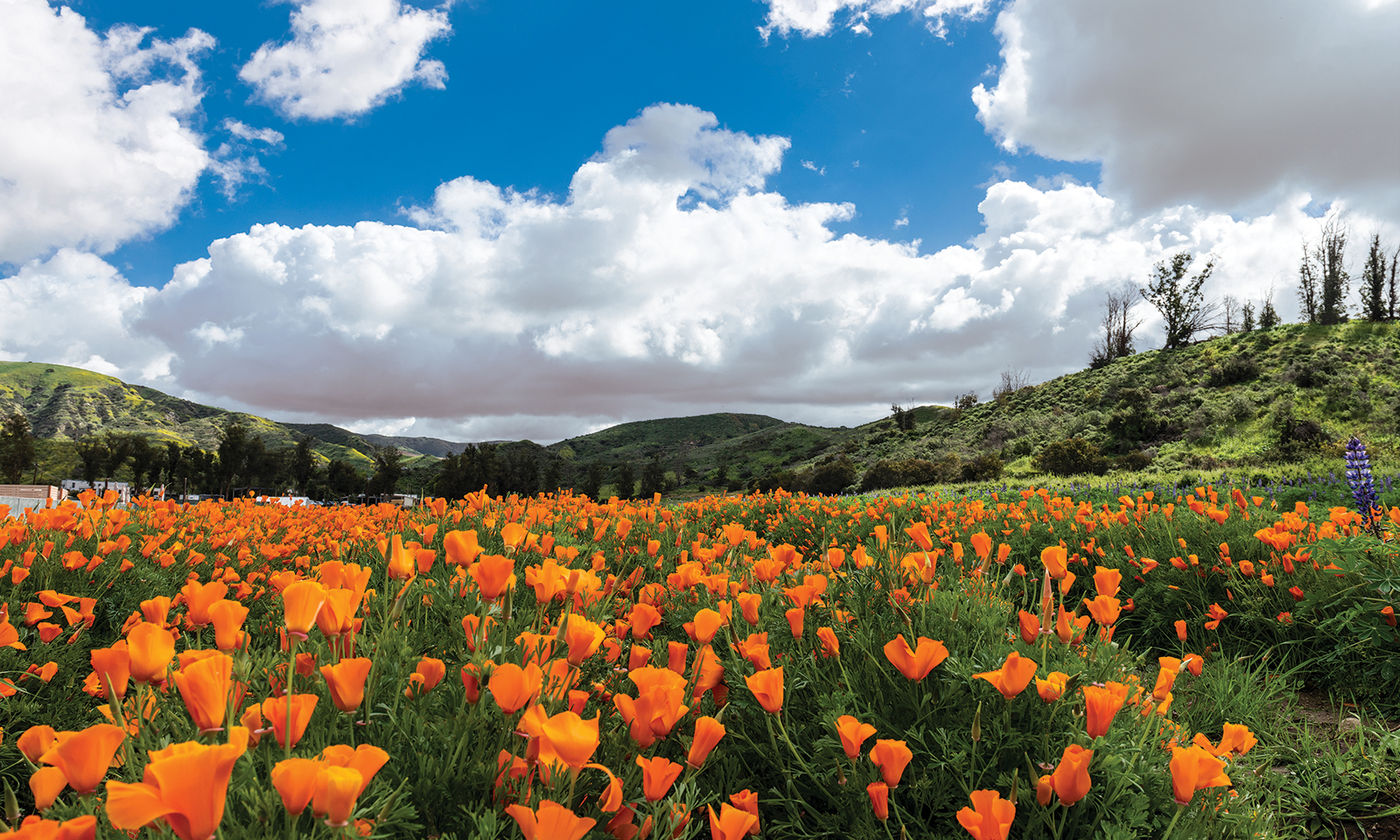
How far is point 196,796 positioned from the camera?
86cm

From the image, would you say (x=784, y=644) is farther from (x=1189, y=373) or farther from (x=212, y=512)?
(x=1189, y=373)

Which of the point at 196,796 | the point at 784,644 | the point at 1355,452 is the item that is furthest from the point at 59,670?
the point at 1355,452

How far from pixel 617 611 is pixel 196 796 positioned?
2302mm

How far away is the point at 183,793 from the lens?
849 mm

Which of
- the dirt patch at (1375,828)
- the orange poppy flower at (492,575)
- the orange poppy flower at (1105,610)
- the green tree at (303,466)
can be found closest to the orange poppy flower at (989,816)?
the orange poppy flower at (1105,610)

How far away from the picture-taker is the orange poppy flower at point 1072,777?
53.8 inches

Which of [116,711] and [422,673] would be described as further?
[422,673]

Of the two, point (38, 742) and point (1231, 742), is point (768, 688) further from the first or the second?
point (38, 742)

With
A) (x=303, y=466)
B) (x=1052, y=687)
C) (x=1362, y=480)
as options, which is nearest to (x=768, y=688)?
(x=1052, y=687)

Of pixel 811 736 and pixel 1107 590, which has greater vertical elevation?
pixel 1107 590

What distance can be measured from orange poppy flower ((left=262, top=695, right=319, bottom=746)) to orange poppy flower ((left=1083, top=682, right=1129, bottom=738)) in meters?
1.73

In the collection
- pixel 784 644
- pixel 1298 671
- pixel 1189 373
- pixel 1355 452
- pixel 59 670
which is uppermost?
pixel 1189 373

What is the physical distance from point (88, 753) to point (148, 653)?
348mm

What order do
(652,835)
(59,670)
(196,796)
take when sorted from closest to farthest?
(196,796) → (652,835) → (59,670)
